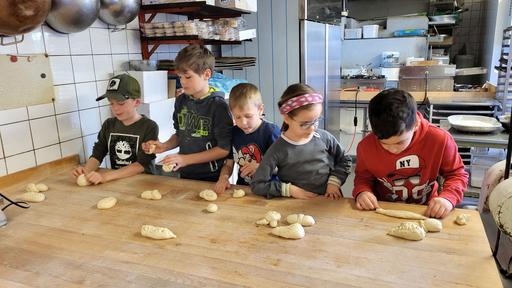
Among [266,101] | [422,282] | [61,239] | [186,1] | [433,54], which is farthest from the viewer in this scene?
[433,54]

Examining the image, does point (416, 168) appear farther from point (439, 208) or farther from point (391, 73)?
point (391, 73)

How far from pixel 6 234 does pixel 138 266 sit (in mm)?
545

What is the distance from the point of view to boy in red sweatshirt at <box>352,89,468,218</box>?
1127mm

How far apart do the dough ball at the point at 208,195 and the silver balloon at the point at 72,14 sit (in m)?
1.05

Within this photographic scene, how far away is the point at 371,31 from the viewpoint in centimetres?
505

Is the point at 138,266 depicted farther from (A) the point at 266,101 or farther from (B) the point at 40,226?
(A) the point at 266,101

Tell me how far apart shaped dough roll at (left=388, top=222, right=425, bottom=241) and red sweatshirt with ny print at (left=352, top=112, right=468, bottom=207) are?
0.86ft

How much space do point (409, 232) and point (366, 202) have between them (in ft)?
0.75

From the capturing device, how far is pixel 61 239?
3.62 ft

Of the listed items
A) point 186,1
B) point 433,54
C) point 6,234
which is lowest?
point 6,234

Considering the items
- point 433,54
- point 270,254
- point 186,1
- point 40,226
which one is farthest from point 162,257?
point 433,54

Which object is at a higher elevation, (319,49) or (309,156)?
Result: (319,49)

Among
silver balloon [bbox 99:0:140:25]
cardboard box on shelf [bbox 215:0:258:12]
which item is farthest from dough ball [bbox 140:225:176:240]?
cardboard box on shelf [bbox 215:0:258:12]

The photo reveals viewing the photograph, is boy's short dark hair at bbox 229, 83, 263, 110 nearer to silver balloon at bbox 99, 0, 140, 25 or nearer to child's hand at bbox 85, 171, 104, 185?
child's hand at bbox 85, 171, 104, 185
